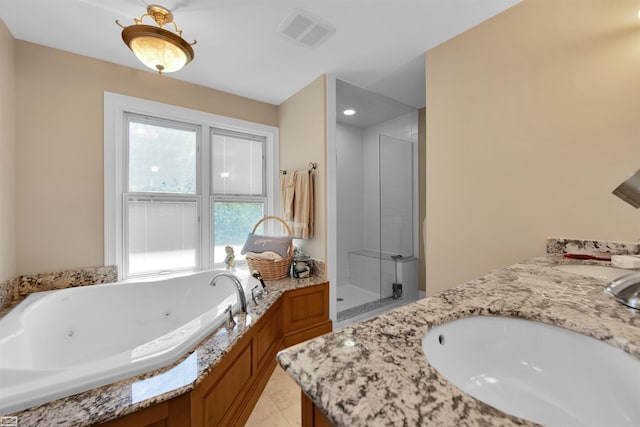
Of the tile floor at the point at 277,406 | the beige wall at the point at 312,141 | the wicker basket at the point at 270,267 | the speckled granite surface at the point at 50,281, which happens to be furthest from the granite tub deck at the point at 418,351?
the speckled granite surface at the point at 50,281

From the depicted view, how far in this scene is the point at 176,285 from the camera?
2.16m

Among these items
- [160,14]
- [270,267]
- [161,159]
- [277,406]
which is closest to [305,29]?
[160,14]

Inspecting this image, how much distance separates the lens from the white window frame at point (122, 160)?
2.21m

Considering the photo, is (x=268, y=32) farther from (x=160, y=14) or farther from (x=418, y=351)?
(x=418, y=351)

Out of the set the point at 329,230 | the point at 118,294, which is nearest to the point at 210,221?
the point at 118,294

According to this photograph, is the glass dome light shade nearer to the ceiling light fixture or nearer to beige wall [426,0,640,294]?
the ceiling light fixture

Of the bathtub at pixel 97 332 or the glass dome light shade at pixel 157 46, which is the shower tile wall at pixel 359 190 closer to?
the bathtub at pixel 97 332

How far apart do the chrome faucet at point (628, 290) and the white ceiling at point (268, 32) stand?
1688mm

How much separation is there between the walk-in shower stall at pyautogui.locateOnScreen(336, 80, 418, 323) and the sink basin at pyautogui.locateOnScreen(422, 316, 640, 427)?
2279 mm

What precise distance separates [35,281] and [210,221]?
Answer: 4.47ft

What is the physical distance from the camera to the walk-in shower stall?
10.3ft

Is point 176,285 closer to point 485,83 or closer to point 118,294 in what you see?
point 118,294

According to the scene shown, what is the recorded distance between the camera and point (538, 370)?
22.9 inches

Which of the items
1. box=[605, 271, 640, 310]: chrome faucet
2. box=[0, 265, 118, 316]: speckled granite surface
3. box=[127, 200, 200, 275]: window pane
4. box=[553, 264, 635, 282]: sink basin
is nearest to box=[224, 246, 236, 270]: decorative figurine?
box=[127, 200, 200, 275]: window pane
